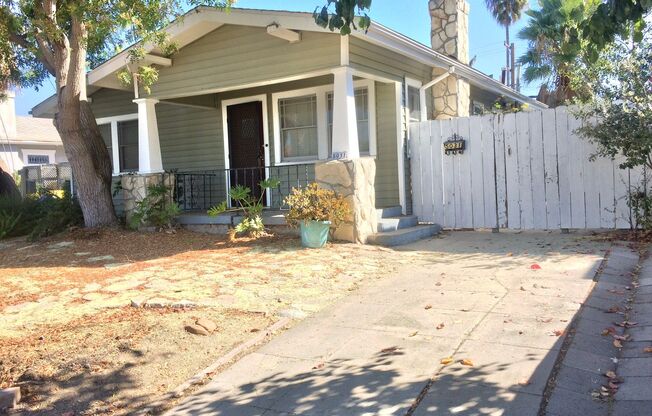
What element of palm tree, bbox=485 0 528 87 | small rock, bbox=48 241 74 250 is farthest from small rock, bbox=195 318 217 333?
palm tree, bbox=485 0 528 87

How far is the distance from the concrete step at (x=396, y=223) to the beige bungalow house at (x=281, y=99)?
0.07 metres

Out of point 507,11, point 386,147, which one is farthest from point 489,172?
point 507,11

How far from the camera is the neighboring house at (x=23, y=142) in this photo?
24.8 metres

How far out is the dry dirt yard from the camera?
140 inches

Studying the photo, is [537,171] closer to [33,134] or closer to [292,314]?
[292,314]

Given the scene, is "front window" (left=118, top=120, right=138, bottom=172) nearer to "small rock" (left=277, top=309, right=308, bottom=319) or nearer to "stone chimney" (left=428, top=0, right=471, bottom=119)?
"stone chimney" (left=428, top=0, right=471, bottom=119)

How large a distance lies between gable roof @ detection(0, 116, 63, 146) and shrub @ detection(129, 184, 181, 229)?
16.6 meters

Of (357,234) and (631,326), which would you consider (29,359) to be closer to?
(631,326)

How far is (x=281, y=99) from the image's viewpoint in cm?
1127

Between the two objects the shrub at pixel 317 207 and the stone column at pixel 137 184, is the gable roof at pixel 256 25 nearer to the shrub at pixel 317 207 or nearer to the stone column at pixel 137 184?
the stone column at pixel 137 184

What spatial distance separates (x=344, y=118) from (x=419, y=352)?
5.26 meters

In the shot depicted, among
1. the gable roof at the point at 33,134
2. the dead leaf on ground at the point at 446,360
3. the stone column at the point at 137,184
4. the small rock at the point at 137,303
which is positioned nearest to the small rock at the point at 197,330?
the small rock at the point at 137,303

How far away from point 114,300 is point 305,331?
86.1 inches

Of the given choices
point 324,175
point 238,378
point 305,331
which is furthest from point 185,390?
point 324,175
